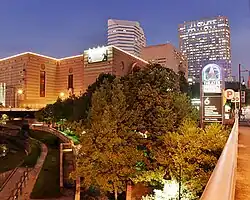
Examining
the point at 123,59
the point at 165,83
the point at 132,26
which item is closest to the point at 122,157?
the point at 165,83

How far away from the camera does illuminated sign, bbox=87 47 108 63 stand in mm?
86250

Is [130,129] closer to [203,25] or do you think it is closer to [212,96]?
[212,96]

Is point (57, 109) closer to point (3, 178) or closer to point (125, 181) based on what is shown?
point (3, 178)

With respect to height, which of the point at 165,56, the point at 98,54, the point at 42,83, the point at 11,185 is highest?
the point at 165,56

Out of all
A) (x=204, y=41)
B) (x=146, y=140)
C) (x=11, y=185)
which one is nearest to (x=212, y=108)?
(x=146, y=140)

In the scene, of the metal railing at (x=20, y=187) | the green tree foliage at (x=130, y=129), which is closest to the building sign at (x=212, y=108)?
the green tree foliage at (x=130, y=129)

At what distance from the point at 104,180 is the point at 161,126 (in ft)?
16.8

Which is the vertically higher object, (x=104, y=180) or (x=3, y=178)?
(x=104, y=180)

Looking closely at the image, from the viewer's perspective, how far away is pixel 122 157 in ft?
51.3

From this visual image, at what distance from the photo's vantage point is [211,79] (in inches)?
641

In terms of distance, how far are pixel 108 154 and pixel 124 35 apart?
519ft

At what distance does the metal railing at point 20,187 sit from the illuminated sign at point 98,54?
63354 millimetres

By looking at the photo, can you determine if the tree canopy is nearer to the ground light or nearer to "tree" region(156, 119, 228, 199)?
"tree" region(156, 119, 228, 199)

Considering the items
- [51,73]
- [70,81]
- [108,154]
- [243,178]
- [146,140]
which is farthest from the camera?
[51,73]
